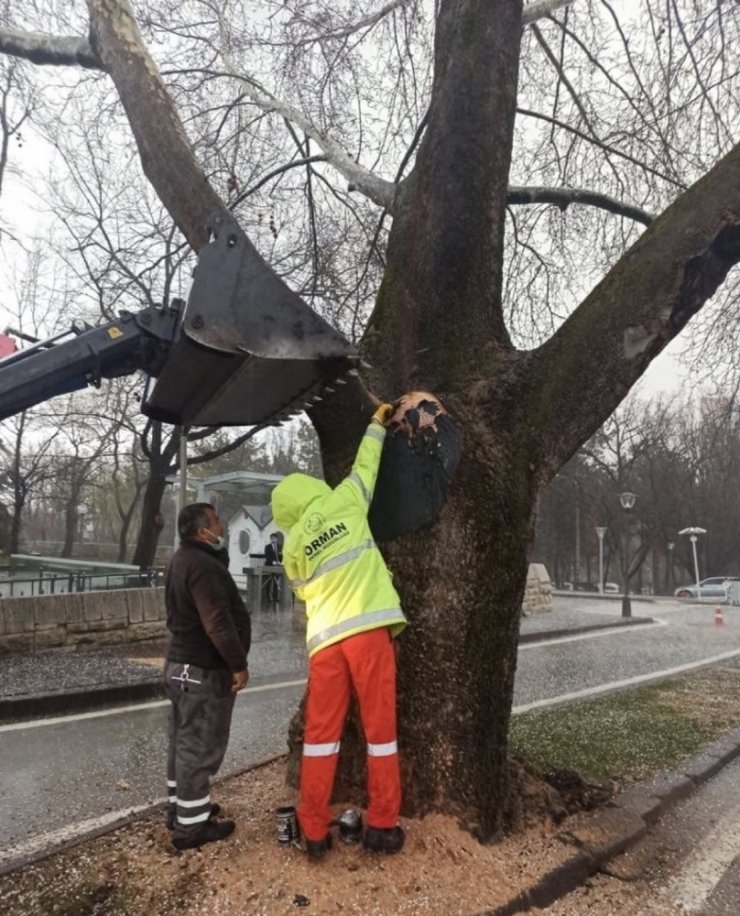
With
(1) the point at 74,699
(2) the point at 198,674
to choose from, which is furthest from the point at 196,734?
(1) the point at 74,699

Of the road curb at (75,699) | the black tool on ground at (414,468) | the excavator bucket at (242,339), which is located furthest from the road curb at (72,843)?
the road curb at (75,699)

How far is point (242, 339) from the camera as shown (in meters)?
2.94

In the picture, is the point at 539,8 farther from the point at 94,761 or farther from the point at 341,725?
the point at 94,761

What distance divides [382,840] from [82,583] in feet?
38.0

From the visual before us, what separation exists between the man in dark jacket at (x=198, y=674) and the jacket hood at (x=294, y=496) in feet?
1.94

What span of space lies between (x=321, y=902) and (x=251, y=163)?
9.02 m

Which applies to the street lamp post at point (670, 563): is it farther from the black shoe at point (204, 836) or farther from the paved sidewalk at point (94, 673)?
the black shoe at point (204, 836)

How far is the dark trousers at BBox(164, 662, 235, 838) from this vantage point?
351 cm

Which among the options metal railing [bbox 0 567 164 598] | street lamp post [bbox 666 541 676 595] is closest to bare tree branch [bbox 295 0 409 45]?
metal railing [bbox 0 567 164 598]

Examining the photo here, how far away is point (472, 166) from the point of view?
425cm

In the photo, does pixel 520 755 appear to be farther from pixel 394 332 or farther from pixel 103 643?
pixel 103 643

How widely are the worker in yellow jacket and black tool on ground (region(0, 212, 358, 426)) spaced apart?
0.57 m

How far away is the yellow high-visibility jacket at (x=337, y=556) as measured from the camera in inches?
132

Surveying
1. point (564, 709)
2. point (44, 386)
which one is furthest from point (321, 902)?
point (564, 709)
